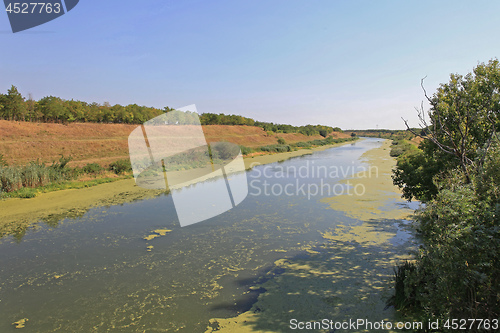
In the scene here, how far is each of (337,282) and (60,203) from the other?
13.5m

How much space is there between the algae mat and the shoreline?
9236mm

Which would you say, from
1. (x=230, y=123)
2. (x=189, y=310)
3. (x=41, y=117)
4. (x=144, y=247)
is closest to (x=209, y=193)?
(x=144, y=247)

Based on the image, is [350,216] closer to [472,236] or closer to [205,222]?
[205,222]

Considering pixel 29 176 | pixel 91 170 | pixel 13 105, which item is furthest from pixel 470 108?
pixel 13 105

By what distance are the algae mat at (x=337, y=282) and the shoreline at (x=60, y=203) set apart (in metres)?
9.24

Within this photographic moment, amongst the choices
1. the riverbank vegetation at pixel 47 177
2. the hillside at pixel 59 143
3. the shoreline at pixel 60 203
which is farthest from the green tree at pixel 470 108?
the hillside at pixel 59 143

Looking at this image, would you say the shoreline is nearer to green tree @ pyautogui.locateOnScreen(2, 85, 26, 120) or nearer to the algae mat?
the algae mat

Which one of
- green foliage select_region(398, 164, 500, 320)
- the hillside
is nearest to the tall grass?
the hillside

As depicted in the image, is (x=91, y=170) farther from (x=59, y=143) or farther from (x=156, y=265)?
(x=156, y=265)

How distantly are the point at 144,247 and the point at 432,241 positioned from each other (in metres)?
7.48

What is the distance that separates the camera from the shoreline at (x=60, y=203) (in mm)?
10431

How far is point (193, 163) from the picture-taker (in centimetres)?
2816

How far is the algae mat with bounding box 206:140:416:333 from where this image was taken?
4.67m

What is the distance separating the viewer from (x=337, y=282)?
231 inches
